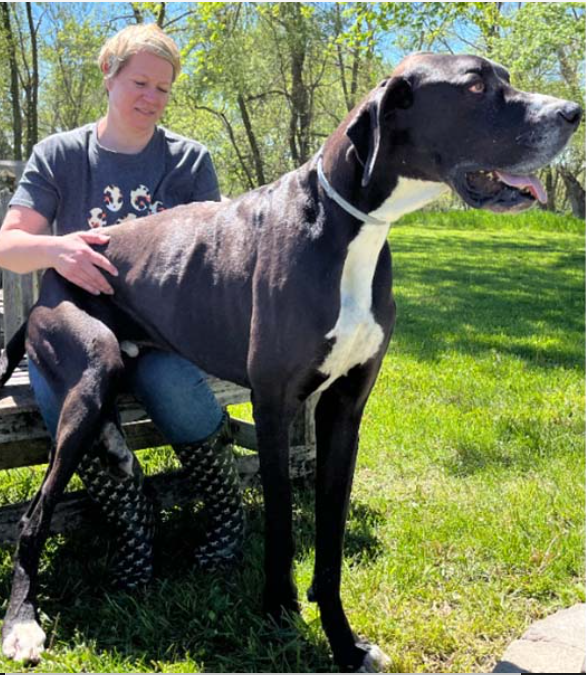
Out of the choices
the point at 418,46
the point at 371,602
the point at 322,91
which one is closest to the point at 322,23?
the point at 322,91

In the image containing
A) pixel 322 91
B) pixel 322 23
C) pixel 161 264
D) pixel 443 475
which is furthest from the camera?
pixel 322 91

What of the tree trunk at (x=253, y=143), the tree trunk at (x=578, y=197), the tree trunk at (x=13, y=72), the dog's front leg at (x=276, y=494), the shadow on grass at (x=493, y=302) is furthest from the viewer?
the tree trunk at (x=578, y=197)

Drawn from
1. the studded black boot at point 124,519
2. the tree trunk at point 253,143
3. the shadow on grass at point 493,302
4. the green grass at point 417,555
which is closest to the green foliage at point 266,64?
the tree trunk at point 253,143

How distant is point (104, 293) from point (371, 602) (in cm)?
128

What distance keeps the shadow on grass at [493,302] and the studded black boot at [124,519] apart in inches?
134

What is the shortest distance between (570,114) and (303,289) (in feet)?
2.41

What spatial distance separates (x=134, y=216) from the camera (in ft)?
9.20

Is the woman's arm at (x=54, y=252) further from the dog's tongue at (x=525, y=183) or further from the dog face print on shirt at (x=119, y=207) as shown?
the dog's tongue at (x=525, y=183)

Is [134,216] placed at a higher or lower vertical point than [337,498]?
higher

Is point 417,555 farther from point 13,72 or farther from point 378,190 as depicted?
point 13,72

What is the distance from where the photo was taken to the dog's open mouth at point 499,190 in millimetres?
1875

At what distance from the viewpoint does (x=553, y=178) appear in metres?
27.2

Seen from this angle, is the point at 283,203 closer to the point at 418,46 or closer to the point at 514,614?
the point at 514,614

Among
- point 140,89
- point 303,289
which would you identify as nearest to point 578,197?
point 140,89
